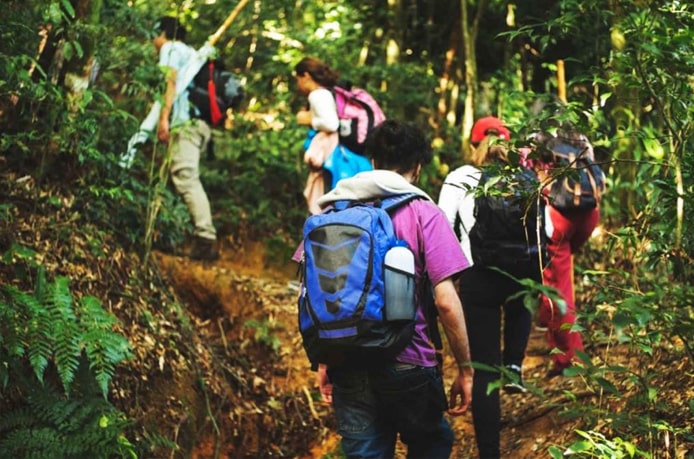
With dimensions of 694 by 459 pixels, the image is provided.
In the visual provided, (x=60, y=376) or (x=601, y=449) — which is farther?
(x=60, y=376)

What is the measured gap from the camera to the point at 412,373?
3576mm

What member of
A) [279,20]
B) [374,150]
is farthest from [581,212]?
[279,20]

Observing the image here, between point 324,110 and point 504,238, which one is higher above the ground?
point 324,110

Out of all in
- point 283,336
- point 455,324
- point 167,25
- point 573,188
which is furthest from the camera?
point 167,25

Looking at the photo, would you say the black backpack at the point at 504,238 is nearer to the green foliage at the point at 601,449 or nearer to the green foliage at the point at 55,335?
the green foliage at the point at 601,449

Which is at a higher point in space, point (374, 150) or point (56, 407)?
point (374, 150)

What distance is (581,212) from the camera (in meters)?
5.68

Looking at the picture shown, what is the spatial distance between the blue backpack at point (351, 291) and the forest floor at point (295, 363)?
1.93 metres

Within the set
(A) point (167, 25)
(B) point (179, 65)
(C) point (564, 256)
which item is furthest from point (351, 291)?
(A) point (167, 25)

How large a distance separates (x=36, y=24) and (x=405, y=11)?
731 cm

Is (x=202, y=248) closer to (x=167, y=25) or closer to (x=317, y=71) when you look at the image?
(x=167, y=25)

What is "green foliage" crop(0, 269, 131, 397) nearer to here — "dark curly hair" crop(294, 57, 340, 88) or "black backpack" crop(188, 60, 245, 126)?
"dark curly hair" crop(294, 57, 340, 88)

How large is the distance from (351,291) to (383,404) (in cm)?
55

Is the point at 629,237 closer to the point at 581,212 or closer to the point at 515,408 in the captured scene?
the point at 581,212
